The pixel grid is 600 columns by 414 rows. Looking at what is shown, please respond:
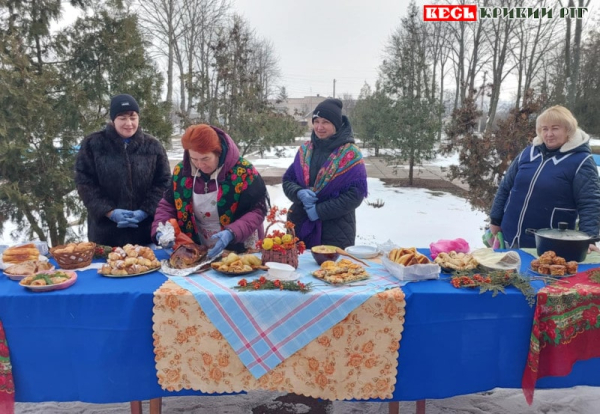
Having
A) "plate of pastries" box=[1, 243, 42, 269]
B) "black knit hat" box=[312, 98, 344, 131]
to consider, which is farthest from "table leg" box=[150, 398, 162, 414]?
"black knit hat" box=[312, 98, 344, 131]

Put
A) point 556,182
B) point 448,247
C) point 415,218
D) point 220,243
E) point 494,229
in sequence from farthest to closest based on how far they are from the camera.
A: point 415,218
point 494,229
point 556,182
point 448,247
point 220,243

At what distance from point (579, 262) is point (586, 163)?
0.63 meters

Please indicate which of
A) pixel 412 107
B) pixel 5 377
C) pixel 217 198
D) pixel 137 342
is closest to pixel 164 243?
pixel 217 198

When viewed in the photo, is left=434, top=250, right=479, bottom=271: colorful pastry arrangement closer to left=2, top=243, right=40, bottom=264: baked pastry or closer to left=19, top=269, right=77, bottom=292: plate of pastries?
left=19, top=269, right=77, bottom=292: plate of pastries

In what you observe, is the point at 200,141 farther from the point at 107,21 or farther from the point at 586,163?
the point at 107,21

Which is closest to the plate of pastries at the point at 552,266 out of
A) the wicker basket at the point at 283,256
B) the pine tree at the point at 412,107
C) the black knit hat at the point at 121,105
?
the wicker basket at the point at 283,256

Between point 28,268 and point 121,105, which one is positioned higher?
point 121,105

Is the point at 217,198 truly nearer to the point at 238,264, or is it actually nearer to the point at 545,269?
the point at 238,264

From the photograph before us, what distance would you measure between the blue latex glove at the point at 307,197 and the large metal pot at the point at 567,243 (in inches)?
49.9

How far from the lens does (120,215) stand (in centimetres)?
260

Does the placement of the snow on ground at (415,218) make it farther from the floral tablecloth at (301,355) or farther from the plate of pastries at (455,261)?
the floral tablecloth at (301,355)

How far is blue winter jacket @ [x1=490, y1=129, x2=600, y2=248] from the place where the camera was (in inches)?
95.0

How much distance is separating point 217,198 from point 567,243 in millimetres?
1819

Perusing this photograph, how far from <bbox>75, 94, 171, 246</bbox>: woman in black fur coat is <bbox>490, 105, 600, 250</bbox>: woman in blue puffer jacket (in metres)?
2.37
